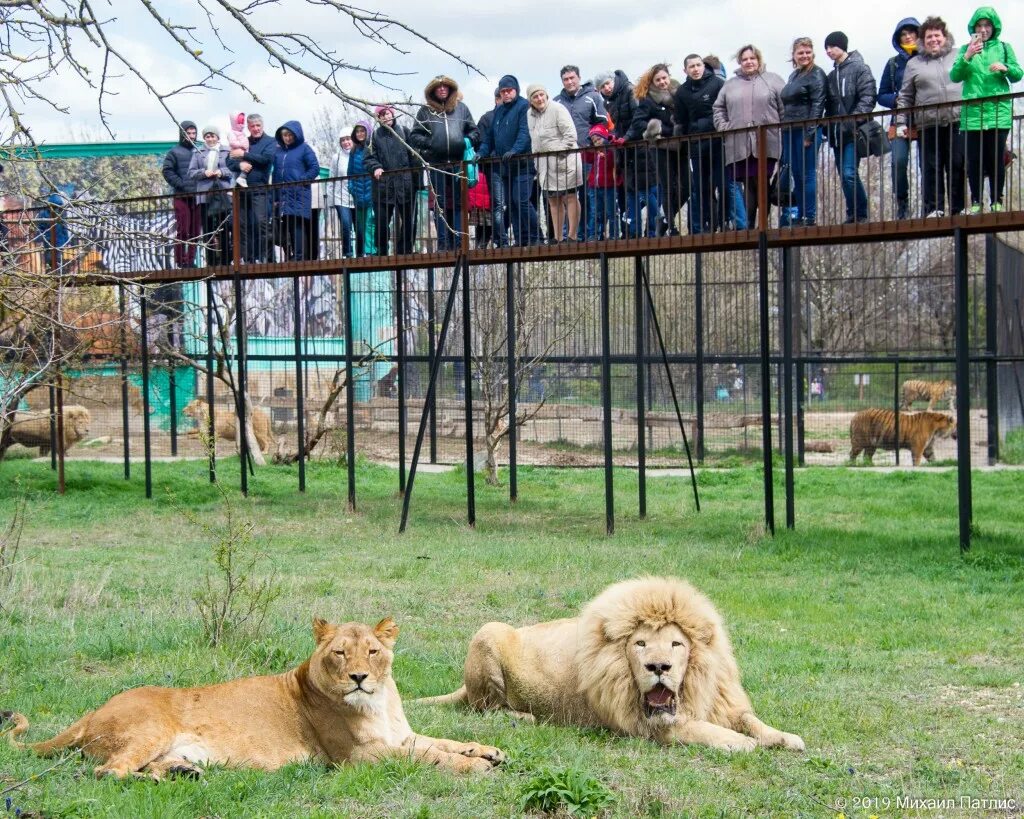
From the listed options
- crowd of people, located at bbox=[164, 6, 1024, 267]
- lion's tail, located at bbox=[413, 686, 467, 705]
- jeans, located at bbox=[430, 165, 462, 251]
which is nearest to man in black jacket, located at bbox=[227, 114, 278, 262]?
crowd of people, located at bbox=[164, 6, 1024, 267]

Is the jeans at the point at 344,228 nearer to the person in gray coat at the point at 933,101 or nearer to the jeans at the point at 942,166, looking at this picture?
the person in gray coat at the point at 933,101

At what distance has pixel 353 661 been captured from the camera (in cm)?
545

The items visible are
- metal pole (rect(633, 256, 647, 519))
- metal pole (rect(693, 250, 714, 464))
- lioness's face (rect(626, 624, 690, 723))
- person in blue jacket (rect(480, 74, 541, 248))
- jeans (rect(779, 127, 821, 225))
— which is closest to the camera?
lioness's face (rect(626, 624, 690, 723))

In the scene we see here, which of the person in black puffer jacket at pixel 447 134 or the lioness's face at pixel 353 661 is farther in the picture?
the person in black puffer jacket at pixel 447 134

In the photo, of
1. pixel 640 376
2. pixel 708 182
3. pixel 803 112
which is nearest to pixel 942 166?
pixel 803 112

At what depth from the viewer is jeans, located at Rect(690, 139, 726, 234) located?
12.9 metres

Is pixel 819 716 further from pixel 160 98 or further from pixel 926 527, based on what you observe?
pixel 926 527

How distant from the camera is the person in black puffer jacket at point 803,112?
12.5 m

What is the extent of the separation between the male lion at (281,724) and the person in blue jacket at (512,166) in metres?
8.94

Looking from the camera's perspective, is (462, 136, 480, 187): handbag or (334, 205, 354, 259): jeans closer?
(462, 136, 480, 187): handbag

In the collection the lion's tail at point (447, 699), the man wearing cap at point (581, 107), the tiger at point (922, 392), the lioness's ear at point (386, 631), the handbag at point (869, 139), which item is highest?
the man wearing cap at point (581, 107)

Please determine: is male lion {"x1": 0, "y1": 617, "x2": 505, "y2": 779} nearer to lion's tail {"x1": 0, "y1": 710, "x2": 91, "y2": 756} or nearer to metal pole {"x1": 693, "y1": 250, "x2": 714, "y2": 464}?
lion's tail {"x1": 0, "y1": 710, "x2": 91, "y2": 756}

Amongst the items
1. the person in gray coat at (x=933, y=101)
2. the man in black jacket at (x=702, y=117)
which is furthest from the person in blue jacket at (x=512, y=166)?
the person in gray coat at (x=933, y=101)

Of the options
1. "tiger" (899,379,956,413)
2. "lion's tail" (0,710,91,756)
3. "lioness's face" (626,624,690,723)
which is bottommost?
"lion's tail" (0,710,91,756)
